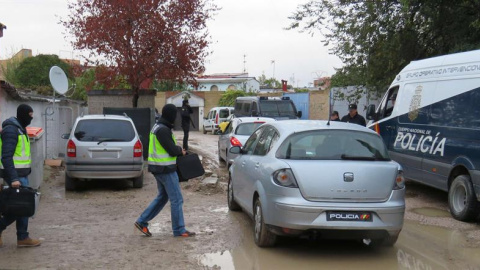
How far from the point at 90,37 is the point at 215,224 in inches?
391

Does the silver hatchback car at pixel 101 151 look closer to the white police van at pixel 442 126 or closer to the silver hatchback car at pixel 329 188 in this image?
the silver hatchback car at pixel 329 188

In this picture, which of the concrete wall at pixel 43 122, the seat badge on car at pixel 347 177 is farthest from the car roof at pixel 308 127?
the concrete wall at pixel 43 122

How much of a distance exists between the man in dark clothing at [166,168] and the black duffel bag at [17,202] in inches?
60.8

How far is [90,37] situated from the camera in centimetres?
1564

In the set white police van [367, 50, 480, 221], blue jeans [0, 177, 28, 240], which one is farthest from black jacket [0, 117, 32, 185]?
white police van [367, 50, 480, 221]

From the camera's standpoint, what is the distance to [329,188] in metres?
5.82

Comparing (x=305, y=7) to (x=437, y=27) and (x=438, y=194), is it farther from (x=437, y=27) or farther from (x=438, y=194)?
(x=438, y=194)

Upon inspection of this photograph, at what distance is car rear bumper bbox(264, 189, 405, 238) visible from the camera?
5.77 metres

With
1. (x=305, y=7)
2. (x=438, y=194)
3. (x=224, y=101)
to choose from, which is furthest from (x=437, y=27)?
(x=224, y=101)

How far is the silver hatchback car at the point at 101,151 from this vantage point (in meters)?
10.3

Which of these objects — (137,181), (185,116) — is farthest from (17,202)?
(185,116)

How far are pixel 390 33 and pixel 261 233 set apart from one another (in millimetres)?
10786

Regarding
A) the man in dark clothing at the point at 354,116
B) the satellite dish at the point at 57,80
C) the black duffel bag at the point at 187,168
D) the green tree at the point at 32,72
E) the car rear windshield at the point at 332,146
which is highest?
the green tree at the point at 32,72

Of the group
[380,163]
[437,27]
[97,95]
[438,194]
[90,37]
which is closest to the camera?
[380,163]
